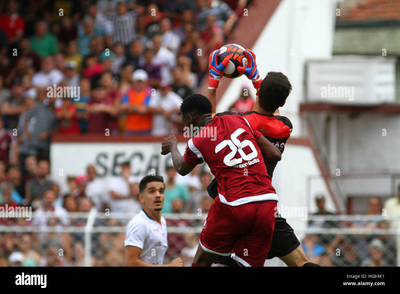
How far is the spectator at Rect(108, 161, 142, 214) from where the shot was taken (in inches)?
408

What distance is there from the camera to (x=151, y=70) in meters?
11.9

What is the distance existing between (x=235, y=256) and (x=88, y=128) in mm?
7236

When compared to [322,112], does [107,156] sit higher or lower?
lower

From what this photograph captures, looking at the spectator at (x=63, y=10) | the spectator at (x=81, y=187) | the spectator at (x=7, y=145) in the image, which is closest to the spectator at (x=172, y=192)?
the spectator at (x=81, y=187)

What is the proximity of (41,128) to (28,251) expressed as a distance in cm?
321

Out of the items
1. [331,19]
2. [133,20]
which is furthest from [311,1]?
[133,20]

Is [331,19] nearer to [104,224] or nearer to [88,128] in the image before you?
[88,128]

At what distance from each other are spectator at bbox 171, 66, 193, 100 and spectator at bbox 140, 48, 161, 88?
0.34 metres

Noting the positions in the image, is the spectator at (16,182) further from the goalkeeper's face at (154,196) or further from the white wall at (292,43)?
the goalkeeper's face at (154,196)

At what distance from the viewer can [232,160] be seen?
530 cm

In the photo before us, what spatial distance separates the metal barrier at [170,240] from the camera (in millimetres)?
9172

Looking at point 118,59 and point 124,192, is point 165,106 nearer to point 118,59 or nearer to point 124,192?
point 124,192

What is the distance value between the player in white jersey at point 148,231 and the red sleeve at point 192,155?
1054mm

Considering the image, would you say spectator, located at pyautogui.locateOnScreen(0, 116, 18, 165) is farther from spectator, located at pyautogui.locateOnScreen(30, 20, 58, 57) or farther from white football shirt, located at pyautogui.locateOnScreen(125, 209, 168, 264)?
white football shirt, located at pyautogui.locateOnScreen(125, 209, 168, 264)
